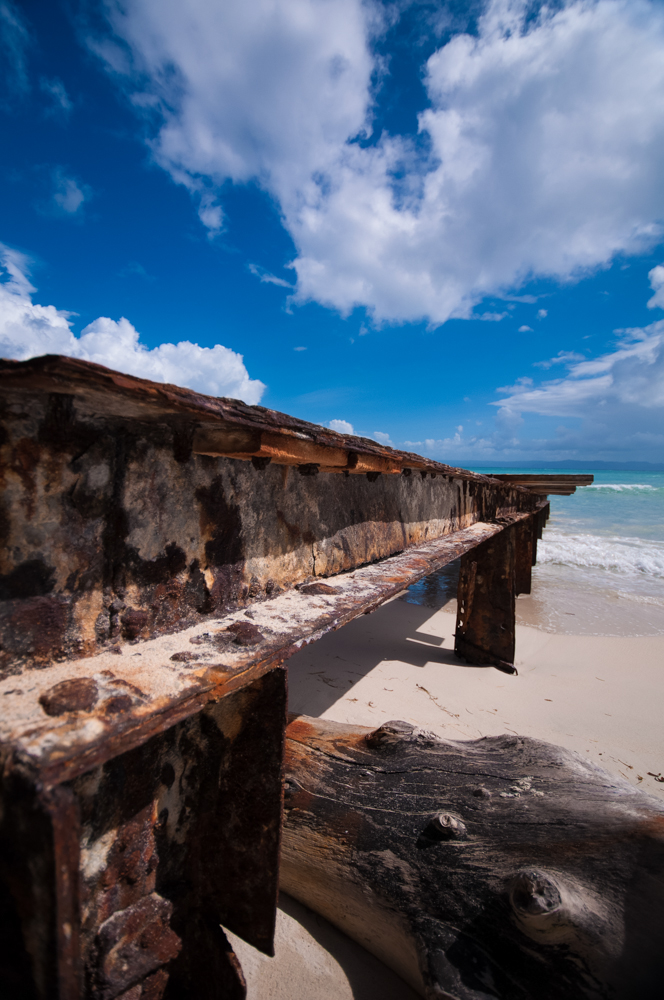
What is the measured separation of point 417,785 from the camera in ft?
7.92

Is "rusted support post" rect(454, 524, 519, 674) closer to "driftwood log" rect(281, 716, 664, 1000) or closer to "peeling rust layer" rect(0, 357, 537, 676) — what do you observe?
"driftwood log" rect(281, 716, 664, 1000)

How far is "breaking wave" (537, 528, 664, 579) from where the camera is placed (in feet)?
40.4

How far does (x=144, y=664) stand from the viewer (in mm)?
1133

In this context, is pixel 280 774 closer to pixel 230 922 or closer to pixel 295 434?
pixel 230 922

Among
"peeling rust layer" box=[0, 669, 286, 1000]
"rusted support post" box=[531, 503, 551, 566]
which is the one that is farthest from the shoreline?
"rusted support post" box=[531, 503, 551, 566]

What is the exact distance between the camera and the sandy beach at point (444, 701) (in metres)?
2.12

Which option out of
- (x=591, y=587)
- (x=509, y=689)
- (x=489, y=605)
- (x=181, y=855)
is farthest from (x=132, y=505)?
(x=591, y=587)

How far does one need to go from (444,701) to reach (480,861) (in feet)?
10.3

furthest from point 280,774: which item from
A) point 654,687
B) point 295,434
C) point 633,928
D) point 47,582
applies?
point 654,687

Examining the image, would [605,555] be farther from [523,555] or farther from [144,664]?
[144,664]

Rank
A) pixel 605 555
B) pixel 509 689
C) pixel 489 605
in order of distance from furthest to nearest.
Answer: pixel 605 555 → pixel 489 605 → pixel 509 689

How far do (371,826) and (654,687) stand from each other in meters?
5.11

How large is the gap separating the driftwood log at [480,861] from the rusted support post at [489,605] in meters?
3.37

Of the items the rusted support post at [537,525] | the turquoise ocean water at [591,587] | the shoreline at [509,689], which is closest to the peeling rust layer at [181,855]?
the shoreline at [509,689]
